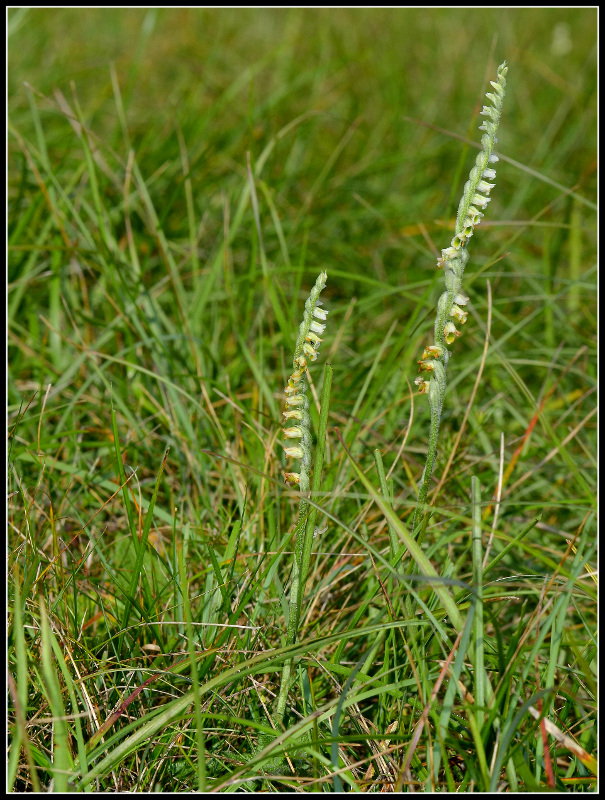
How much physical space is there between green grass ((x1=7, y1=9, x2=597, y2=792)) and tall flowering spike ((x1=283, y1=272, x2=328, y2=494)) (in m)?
0.13

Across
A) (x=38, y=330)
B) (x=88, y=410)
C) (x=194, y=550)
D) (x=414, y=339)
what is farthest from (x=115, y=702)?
(x=38, y=330)

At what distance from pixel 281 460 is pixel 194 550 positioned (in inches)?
18.1

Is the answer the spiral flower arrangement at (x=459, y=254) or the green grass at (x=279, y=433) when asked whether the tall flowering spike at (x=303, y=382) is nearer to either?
the green grass at (x=279, y=433)

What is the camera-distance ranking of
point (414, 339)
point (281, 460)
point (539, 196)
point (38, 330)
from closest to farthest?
point (281, 460), point (414, 339), point (38, 330), point (539, 196)

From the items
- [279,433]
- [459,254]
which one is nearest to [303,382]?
[459,254]

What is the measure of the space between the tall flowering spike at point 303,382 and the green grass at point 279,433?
13 centimetres

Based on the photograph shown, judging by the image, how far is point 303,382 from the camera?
1.60m

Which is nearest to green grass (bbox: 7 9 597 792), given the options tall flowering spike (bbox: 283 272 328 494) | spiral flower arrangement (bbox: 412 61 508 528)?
tall flowering spike (bbox: 283 272 328 494)

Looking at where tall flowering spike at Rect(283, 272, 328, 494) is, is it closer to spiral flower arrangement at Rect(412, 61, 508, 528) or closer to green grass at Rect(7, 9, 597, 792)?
green grass at Rect(7, 9, 597, 792)

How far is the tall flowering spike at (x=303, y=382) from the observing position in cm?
153

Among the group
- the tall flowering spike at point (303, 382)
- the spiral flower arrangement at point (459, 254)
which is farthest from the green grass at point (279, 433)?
the spiral flower arrangement at point (459, 254)

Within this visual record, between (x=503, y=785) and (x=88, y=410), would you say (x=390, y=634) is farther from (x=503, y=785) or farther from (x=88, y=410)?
(x=88, y=410)

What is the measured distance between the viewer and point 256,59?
5660 millimetres

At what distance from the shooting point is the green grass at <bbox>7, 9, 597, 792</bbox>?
5.46 ft
